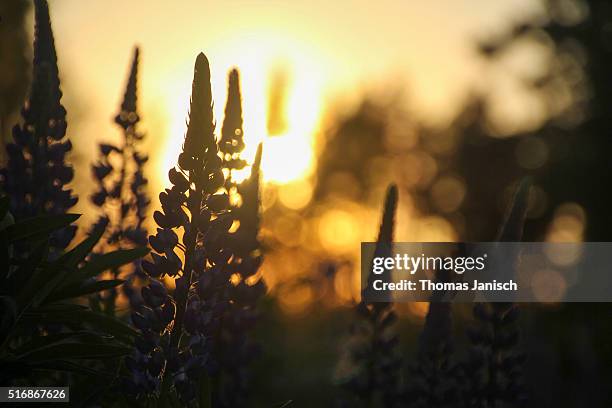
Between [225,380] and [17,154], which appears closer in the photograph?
[17,154]

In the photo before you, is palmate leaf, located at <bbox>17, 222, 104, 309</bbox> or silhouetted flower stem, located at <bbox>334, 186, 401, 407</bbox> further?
silhouetted flower stem, located at <bbox>334, 186, 401, 407</bbox>

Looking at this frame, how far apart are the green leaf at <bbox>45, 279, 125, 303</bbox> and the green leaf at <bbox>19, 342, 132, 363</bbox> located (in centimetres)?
17

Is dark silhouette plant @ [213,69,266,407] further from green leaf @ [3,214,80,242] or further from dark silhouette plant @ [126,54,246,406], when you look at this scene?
green leaf @ [3,214,80,242]

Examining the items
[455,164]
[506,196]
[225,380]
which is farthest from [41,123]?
[455,164]

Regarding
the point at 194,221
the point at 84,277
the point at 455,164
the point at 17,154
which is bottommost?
the point at 84,277

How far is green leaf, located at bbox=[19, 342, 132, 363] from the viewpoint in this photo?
321cm

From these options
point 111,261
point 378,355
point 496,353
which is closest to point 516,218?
point 496,353

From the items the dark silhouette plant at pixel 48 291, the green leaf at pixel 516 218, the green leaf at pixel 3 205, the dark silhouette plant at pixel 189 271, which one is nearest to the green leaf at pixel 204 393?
the dark silhouette plant at pixel 189 271

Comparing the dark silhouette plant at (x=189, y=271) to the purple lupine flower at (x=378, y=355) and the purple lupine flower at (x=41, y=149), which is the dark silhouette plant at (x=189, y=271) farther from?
the purple lupine flower at (x=378, y=355)

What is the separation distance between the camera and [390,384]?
191 inches

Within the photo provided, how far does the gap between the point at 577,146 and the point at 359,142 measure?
14886 mm

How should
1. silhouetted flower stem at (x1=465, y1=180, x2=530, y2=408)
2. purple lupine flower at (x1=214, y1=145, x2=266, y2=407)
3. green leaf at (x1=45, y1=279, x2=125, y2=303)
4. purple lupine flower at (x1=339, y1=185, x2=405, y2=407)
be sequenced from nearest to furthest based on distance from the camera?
green leaf at (x1=45, y1=279, x2=125, y2=303), purple lupine flower at (x1=214, y1=145, x2=266, y2=407), silhouetted flower stem at (x1=465, y1=180, x2=530, y2=408), purple lupine flower at (x1=339, y1=185, x2=405, y2=407)

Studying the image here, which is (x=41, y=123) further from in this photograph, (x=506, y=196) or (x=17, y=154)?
(x=506, y=196)

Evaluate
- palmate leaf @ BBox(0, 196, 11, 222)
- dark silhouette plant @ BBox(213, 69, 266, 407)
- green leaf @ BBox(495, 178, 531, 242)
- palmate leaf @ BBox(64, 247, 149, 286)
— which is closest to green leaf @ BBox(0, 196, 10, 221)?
palmate leaf @ BBox(0, 196, 11, 222)
